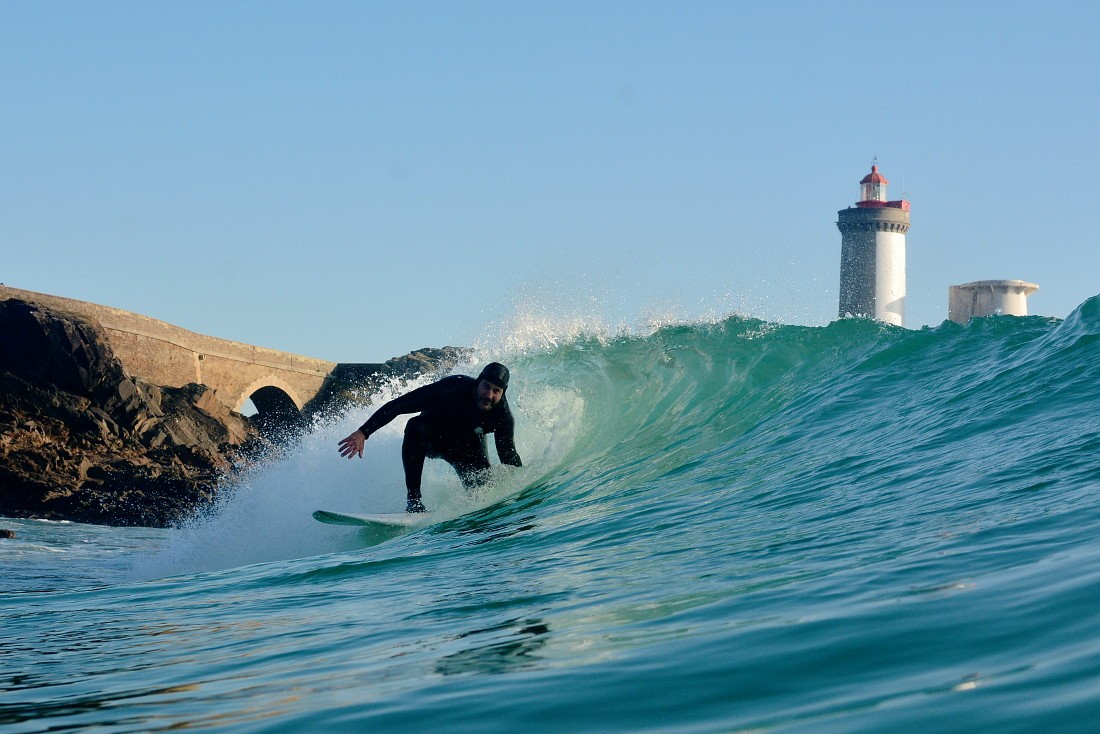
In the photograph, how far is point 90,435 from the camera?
88.7ft

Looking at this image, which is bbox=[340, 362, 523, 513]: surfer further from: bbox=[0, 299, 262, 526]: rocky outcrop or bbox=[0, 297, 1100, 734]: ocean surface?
bbox=[0, 299, 262, 526]: rocky outcrop

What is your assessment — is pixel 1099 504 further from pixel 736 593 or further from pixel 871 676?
pixel 871 676

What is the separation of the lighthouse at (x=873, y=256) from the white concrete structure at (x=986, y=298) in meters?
11.2

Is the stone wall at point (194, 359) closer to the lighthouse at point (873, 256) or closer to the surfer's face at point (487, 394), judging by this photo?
the lighthouse at point (873, 256)

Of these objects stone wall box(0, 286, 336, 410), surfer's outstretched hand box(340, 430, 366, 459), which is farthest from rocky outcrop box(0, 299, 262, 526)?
surfer's outstretched hand box(340, 430, 366, 459)

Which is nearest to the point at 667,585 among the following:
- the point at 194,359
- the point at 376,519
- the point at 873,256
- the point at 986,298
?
the point at 376,519

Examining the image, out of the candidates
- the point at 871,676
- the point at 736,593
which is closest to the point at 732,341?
the point at 736,593

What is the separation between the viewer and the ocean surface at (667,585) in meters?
2.16

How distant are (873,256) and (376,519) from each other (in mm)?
33760

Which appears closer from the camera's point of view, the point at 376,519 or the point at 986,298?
the point at 376,519

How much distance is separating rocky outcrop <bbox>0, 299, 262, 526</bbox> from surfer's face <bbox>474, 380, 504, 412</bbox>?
16.7 metres

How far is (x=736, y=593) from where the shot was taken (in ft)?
10.8

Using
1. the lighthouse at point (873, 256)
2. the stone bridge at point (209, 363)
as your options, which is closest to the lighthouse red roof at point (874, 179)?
the lighthouse at point (873, 256)

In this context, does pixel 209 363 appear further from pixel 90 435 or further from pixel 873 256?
pixel 873 256
